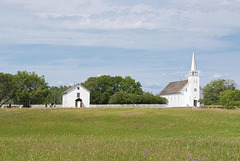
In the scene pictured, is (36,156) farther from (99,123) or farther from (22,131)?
(99,123)

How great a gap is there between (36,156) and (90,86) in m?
91.3

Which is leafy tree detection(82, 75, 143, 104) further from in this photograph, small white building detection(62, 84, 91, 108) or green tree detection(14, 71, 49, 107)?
green tree detection(14, 71, 49, 107)

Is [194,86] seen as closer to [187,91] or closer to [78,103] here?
[187,91]

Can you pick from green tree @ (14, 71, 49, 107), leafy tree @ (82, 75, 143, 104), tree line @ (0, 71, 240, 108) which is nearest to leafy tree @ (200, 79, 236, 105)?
tree line @ (0, 71, 240, 108)

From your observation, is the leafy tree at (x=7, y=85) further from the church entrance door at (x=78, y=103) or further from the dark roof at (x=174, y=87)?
the dark roof at (x=174, y=87)

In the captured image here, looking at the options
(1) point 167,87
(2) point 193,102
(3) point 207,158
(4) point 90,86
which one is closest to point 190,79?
(2) point 193,102

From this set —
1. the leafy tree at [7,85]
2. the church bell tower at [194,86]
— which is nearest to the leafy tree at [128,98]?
the church bell tower at [194,86]

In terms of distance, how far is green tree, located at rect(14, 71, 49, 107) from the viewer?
8625 centimetres

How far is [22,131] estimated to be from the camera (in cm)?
2972

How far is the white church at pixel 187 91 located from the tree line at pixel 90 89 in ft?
40.3

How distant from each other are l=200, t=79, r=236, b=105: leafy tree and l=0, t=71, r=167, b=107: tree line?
45.6 ft

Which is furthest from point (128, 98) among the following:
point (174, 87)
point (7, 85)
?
point (7, 85)

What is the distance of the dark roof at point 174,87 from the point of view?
11334 cm

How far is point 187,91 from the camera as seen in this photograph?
→ 110m
